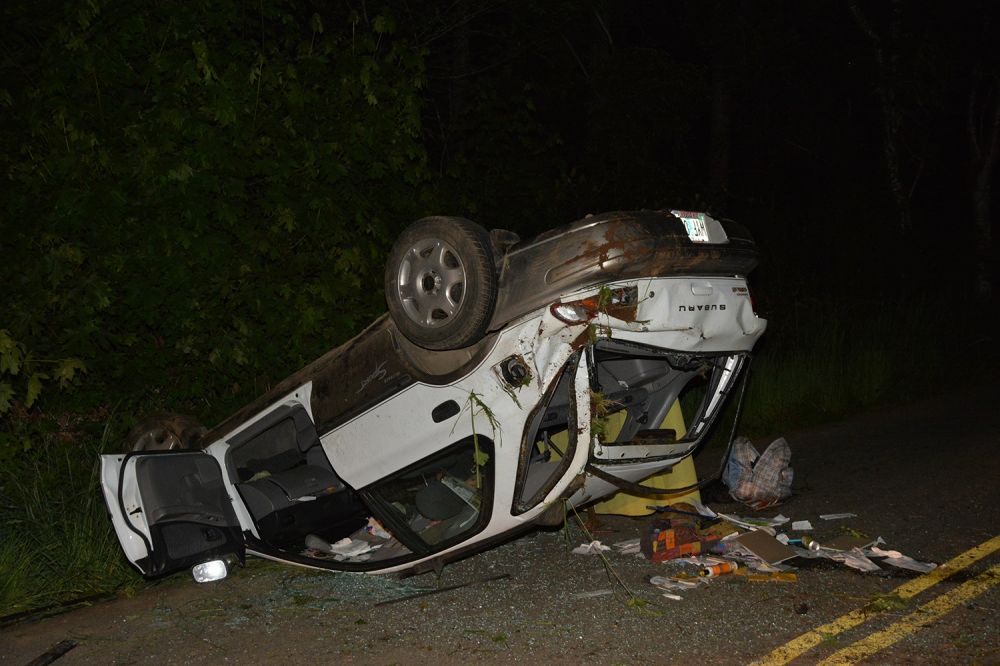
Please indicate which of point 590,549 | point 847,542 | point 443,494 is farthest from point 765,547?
point 443,494

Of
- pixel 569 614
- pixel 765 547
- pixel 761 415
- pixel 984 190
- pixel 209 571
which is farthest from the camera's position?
pixel 984 190

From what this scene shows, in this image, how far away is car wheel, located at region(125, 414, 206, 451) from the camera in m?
6.25

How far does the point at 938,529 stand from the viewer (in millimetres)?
5809

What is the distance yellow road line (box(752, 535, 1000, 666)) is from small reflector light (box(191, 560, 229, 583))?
9.38 feet

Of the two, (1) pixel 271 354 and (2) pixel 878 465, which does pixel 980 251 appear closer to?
(2) pixel 878 465

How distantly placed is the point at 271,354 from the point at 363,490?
8.23 ft

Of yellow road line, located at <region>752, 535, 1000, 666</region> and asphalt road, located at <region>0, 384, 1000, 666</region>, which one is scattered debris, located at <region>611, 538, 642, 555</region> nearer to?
asphalt road, located at <region>0, 384, 1000, 666</region>

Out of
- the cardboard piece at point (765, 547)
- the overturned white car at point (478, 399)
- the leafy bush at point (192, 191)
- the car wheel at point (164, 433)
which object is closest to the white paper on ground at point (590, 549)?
the overturned white car at point (478, 399)

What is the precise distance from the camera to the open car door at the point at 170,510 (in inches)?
205

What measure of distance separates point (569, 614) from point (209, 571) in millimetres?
1993

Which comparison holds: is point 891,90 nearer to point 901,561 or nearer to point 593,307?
point 901,561

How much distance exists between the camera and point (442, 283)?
4578mm

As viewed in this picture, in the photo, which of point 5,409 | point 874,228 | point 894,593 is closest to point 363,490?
point 5,409

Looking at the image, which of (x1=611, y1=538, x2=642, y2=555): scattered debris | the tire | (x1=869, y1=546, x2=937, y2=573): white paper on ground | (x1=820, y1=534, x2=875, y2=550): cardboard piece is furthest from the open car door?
(x1=869, y1=546, x2=937, y2=573): white paper on ground
